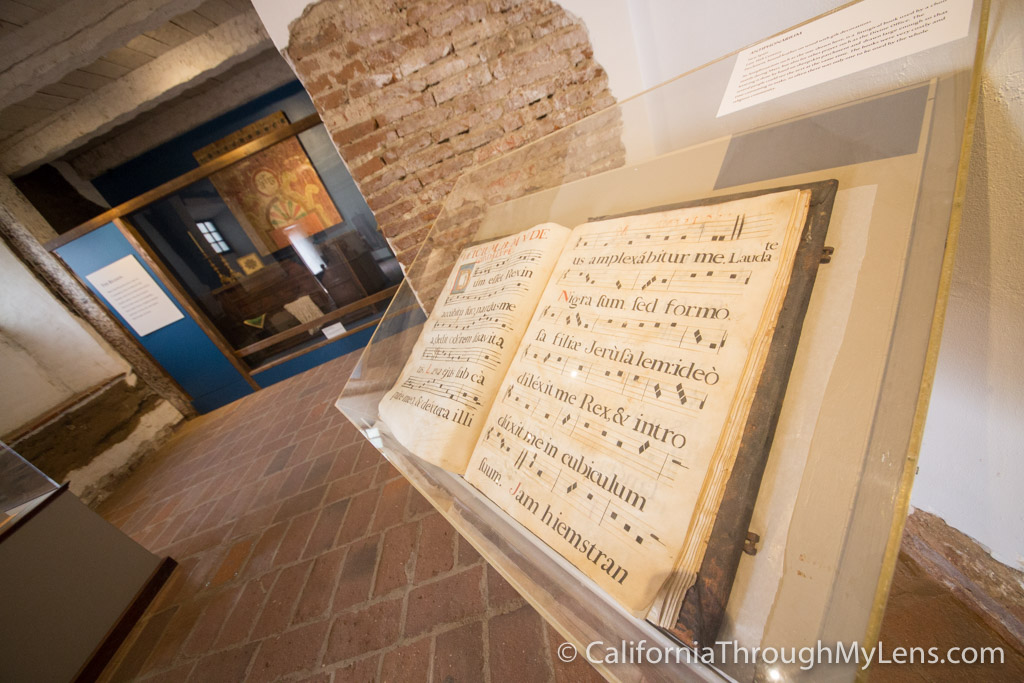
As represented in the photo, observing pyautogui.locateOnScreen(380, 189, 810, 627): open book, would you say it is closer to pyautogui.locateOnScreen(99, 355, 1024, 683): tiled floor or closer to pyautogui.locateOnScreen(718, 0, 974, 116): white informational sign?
pyautogui.locateOnScreen(718, 0, 974, 116): white informational sign

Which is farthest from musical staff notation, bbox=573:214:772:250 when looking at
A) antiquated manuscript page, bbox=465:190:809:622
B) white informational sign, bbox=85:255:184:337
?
white informational sign, bbox=85:255:184:337

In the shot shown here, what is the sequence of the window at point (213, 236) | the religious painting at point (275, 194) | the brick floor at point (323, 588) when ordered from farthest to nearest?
the window at point (213, 236)
the religious painting at point (275, 194)
the brick floor at point (323, 588)

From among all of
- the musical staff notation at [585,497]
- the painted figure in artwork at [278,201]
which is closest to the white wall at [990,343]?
the musical staff notation at [585,497]

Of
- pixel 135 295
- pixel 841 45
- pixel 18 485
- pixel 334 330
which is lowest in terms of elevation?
pixel 334 330

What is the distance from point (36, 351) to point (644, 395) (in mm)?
5702

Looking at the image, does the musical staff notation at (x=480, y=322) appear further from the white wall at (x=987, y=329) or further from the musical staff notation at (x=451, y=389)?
the white wall at (x=987, y=329)

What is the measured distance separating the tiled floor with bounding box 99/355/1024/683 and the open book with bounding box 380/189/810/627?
0.84m

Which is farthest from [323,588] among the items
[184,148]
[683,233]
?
[184,148]

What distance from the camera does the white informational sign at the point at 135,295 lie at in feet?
11.9

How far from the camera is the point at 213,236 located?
3.81m

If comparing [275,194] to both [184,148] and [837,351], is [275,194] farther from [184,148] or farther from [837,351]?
[837,351]

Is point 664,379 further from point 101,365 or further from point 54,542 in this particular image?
point 101,365

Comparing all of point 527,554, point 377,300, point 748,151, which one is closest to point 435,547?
point 527,554

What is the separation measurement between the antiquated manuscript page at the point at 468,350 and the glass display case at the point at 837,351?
0.36 feet
